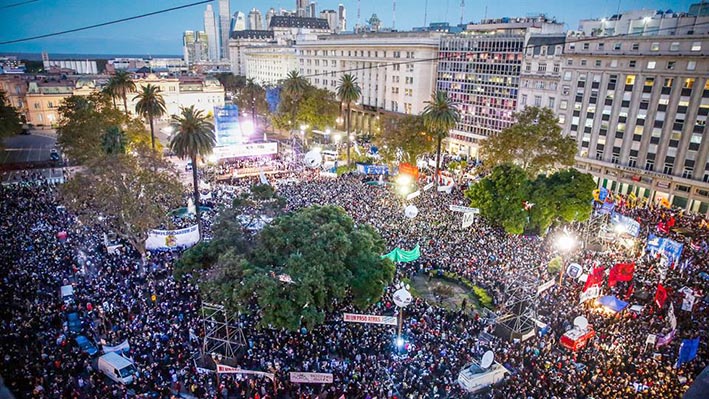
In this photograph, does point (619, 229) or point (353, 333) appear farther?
point (619, 229)

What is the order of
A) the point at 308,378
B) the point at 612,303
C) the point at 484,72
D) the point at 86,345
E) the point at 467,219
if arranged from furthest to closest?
1. the point at 484,72
2. the point at 467,219
3. the point at 612,303
4. the point at 86,345
5. the point at 308,378

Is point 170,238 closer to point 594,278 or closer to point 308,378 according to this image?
point 308,378

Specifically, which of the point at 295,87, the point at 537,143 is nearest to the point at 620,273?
the point at 537,143

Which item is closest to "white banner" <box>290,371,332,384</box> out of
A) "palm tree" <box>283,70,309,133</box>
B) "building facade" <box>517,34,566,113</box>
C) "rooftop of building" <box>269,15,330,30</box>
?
"building facade" <box>517,34,566,113</box>

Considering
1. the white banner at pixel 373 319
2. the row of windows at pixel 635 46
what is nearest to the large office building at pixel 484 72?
the row of windows at pixel 635 46

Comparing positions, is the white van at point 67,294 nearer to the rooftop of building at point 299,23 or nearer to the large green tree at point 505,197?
the large green tree at point 505,197
